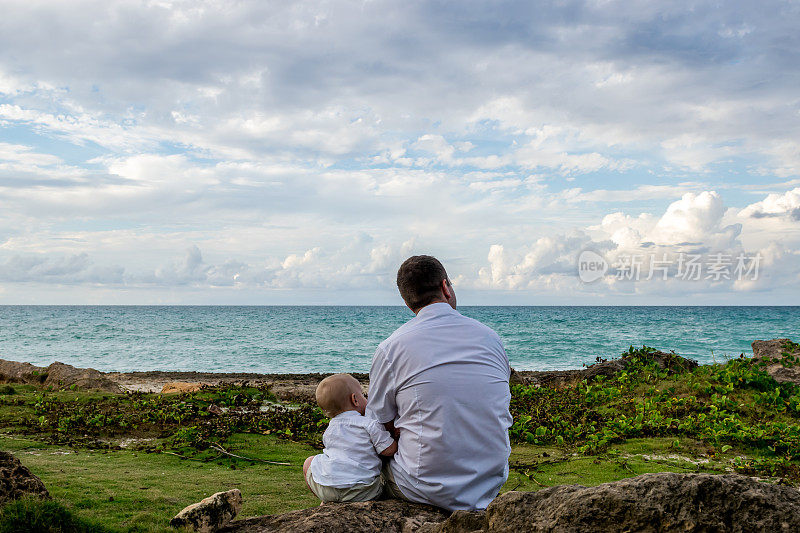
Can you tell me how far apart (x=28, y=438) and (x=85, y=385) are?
5.21 metres

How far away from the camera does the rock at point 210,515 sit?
396 centimetres

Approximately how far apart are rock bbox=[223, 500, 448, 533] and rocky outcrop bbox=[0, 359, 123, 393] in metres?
12.1

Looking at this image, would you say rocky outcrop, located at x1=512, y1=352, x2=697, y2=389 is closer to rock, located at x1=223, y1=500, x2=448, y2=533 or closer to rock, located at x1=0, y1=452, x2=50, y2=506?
rock, located at x1=223, y1=500, x2=448, y2=533

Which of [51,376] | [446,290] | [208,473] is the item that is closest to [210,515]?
[446,290]

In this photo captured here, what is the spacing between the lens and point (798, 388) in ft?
34.6

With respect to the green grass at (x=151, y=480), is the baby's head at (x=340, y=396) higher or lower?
higher

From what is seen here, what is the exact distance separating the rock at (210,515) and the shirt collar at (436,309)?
6.41ft

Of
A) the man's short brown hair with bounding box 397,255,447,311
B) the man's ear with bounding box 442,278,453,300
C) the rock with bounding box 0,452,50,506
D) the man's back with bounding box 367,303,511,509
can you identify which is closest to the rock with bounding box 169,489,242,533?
the rock with bounding box 0,452,50,506

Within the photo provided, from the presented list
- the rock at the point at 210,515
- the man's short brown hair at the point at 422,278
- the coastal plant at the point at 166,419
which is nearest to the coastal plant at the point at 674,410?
the coastal plant at the point at 166,419

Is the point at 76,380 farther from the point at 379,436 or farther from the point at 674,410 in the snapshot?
the point at 674,410

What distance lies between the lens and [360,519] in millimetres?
3500

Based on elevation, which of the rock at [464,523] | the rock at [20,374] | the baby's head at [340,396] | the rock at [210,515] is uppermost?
the baby's head at [340,396]

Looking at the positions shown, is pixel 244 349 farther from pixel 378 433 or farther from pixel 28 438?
pixel 378 433

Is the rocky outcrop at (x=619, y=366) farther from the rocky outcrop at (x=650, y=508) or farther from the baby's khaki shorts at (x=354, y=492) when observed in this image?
the rocky outcrop at (x=650, y=508)
